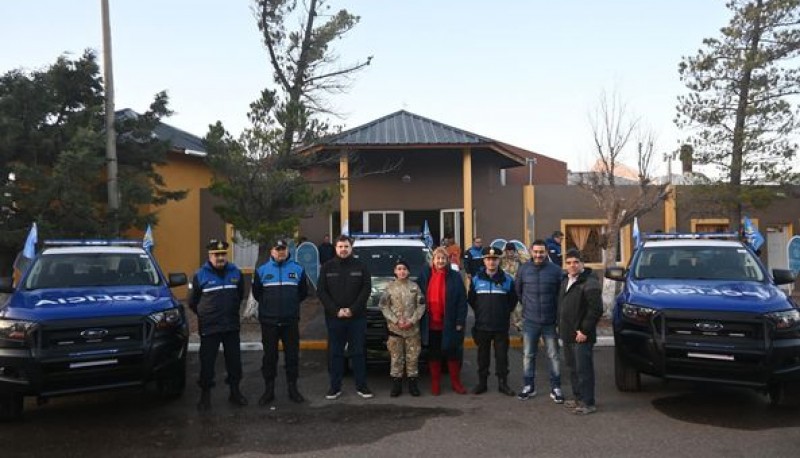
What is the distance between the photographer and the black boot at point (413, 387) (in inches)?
271

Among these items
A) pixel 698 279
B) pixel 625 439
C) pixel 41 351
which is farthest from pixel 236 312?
pixel 698 279

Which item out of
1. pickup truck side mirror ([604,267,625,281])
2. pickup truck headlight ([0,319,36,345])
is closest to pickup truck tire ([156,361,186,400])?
pickup truck headlight ([0,319,36,345])

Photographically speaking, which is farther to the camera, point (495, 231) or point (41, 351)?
point (495, 231)

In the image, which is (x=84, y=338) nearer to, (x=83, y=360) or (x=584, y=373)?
(x=83, y=360)

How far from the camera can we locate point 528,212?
1702 centimetres

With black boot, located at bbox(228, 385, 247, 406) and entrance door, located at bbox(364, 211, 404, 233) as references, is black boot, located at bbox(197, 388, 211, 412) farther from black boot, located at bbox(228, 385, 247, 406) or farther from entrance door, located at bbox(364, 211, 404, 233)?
entrance door, located at bbox(364, 211, 404, 233)

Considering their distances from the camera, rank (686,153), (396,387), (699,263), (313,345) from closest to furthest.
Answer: (396,387)
(699,263)
(313,345)
(686,153)

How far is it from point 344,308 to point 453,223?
11.7 meters

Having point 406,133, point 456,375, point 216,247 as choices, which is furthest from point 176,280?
point 406,133

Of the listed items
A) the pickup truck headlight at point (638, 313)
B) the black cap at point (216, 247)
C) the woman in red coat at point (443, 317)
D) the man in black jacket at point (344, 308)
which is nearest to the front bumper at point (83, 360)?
the black cap at point (216, 247)

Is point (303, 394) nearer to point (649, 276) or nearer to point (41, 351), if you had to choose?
point (41, 351)

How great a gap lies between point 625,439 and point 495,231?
40.7ft

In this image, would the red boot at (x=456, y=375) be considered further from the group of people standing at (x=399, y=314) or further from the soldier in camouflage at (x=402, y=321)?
the soldier in camouflage at (x=402, y=321)

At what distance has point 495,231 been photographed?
17656 millimetres
